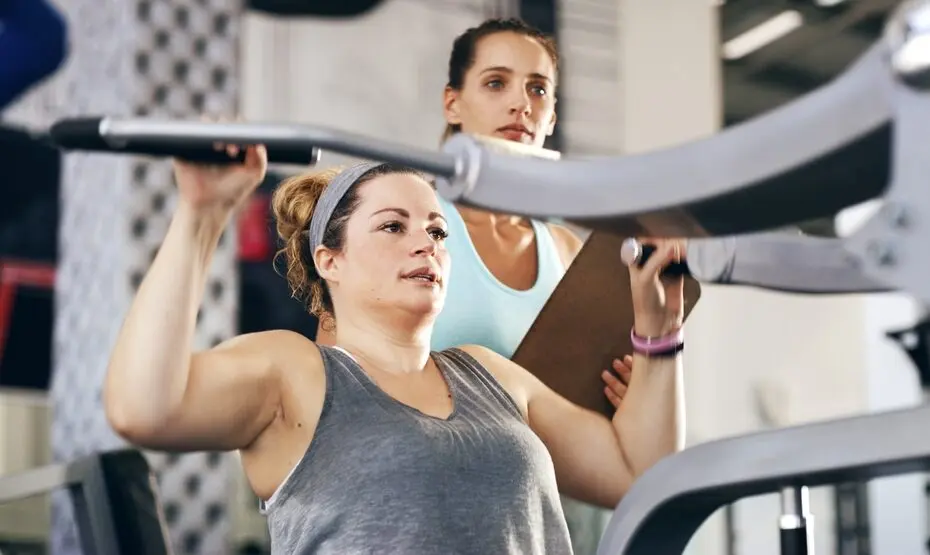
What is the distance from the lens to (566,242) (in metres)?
1.07

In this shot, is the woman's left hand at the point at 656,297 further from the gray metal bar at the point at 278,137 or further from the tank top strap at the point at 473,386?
the gray metal bar at the point at 278,137

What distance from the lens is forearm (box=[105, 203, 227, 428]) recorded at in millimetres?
794

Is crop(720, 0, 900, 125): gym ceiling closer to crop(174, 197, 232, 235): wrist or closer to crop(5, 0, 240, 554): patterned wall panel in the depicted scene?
crop(5, 0, 240, 554): patterned wall panel

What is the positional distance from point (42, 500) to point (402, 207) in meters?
1.91

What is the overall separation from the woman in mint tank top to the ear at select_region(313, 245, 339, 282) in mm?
104

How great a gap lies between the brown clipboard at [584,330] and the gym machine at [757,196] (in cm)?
36

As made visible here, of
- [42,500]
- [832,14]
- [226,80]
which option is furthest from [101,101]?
[832,14]

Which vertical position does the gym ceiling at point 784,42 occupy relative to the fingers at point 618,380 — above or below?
above

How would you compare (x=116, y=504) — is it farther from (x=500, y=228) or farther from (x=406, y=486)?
(x=500, y=228)

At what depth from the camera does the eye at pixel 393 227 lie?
93 cm

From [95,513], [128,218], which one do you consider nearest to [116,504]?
[95,513]

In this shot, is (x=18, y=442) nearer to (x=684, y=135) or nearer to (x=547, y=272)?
(x=684, y=135)

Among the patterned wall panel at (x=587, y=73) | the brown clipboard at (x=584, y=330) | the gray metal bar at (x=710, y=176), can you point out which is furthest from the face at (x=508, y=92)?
the gray metal bar at (x=710, y=176)

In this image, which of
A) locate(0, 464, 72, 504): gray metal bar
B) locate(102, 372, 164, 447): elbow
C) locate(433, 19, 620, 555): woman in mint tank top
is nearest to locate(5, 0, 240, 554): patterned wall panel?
locate(0, 464, 72, 504): gray metal bar
